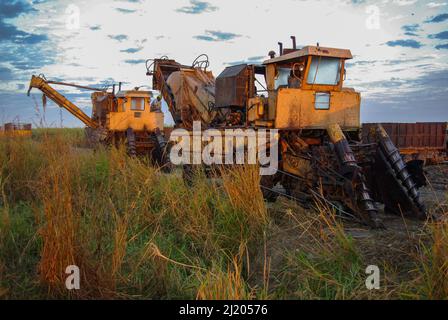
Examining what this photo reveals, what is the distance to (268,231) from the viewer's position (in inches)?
220

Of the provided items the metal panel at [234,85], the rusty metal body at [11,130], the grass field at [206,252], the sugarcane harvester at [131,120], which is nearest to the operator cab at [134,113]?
the sugarcane harvester at [131,120]

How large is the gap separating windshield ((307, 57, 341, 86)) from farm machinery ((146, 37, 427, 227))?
0.06 feet

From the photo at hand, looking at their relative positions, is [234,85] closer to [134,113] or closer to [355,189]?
[355,189]

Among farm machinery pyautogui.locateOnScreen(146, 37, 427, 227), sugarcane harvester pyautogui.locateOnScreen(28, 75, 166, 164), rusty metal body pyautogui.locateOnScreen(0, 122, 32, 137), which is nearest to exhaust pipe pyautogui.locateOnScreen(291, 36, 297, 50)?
farm machinery pyautogui.locateOnScreen(146, 37, 427, 227)

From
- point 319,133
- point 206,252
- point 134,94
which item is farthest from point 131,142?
point 206,252

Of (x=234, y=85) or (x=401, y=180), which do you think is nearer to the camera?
(x=401, y=180)

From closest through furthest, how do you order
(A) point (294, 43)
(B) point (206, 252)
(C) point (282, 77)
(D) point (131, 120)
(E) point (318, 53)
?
(B) point (206, 252) < (E) point (318, 53) < (C) point (282, 77) < (A) point (294, 43) < (D) point (131, 120)

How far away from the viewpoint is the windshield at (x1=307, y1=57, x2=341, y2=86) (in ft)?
27.4

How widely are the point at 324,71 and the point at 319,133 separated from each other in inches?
46.0

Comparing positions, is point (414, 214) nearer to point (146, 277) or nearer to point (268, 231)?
point (268, 231)

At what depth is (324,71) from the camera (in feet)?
27.8

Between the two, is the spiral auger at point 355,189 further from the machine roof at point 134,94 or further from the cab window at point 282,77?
the machine roof at point 134,94

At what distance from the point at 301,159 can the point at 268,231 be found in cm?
278

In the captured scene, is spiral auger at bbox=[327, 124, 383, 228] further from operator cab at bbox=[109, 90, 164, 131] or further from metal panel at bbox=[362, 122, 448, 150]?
operator cab at bbox=[109, 90, 164, 131]
